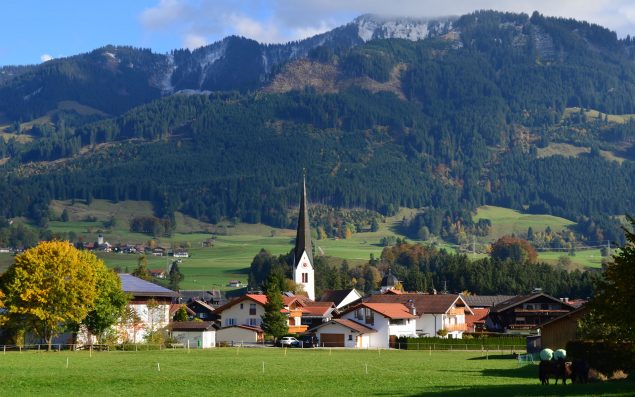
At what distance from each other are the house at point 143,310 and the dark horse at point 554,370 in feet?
163

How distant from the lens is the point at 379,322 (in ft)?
366

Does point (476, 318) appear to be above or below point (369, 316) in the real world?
above

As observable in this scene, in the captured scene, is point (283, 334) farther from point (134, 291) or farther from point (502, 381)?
point (502, 381)

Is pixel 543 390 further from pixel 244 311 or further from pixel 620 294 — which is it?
pixel 244 311

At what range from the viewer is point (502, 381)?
52969 mm

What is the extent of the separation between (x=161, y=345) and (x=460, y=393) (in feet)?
168

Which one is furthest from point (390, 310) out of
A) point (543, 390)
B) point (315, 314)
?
point (543, 390)

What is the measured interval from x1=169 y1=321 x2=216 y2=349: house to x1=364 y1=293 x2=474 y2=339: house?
994 inches

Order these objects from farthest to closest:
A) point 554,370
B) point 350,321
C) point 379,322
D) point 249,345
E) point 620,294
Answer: point 350,321 → point 379,322 → point 249,345 → point 554,370 → point 620,294

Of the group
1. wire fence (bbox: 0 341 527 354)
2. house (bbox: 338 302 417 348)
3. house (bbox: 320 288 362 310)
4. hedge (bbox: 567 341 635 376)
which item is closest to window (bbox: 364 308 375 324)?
house (bbox: 338 302 417 348)

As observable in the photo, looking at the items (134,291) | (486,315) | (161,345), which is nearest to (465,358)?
(161,345)

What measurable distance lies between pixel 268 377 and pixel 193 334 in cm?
4834

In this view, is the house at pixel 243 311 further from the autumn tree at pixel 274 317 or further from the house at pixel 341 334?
the house at pixel 341 334

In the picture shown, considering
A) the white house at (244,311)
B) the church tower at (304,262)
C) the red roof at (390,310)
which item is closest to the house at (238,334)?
the white house at (244,311)
